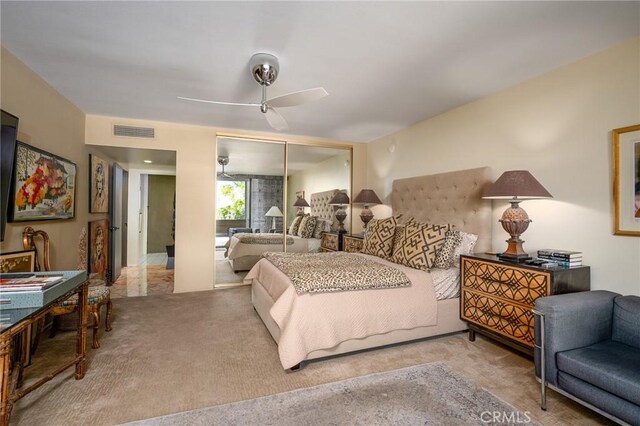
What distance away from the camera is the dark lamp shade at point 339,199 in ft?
16.9

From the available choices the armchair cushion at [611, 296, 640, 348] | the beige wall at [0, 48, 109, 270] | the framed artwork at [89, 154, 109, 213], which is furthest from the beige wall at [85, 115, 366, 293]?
the armchair cushion at [611, 296, 640, 348]

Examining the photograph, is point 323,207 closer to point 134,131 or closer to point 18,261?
point 134,131

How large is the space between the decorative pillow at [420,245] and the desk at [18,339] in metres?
2.76

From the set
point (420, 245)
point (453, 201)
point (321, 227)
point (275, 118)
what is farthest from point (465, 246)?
point (321, 227)

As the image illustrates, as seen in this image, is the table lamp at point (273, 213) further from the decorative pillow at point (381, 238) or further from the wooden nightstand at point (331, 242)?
the decorative pillow at point (381, 238)

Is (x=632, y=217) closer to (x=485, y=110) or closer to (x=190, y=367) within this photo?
(x=485, y=110)

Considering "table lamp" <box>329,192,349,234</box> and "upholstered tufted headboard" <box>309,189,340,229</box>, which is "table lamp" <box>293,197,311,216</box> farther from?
"table lamp" <box>329,192,349,234</box>

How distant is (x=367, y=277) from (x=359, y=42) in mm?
1876

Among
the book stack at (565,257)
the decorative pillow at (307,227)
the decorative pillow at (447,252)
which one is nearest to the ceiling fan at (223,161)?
the decorative pillow at (307,227)

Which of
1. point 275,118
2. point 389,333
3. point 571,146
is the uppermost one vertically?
point 275,118

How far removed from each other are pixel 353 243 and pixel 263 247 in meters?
1.53

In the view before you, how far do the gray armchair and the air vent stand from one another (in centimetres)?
487

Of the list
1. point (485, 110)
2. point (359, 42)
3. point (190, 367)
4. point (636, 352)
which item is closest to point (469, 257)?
point (636, 352)

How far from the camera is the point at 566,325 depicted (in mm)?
1800
